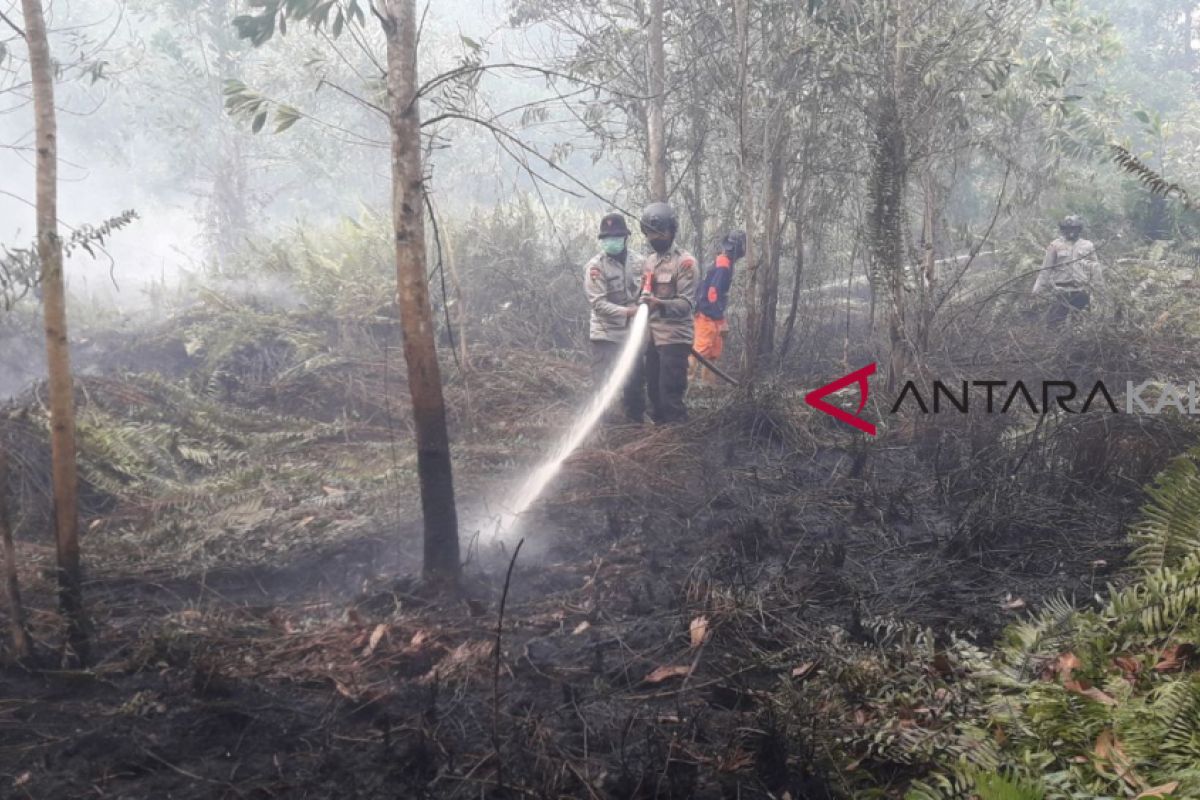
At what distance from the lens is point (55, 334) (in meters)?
4.12

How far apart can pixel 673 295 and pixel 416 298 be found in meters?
3.61

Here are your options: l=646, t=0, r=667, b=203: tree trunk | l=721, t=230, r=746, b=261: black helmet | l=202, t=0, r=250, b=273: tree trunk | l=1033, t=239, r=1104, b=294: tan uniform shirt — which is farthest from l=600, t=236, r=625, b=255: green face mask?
l=202, t=0, r=250, b=273: tree trunk

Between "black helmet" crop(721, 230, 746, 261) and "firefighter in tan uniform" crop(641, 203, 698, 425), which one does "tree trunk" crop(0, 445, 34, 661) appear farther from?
"black helmet" crop(721, 230, 746, 261)

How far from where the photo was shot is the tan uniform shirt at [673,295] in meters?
7.93

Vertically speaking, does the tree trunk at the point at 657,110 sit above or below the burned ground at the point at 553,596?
above

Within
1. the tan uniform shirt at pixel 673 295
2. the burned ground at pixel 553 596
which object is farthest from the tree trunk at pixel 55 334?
the tan uniform shirt at pixel 673 295

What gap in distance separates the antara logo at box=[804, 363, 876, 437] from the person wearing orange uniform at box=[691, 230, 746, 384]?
133 centimetres

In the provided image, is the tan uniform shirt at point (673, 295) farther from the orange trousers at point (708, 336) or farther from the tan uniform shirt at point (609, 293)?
the orange trousers at point (708, 336)

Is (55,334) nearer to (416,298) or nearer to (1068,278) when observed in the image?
(416,298)

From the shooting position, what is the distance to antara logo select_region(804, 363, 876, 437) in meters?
8.02

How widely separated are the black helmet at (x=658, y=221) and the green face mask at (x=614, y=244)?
0.24 m

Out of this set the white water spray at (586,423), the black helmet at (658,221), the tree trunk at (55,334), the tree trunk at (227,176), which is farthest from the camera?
the tree trunk at (227,176)

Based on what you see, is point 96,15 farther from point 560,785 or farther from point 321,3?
point 560,785

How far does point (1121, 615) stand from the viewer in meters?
3.80
